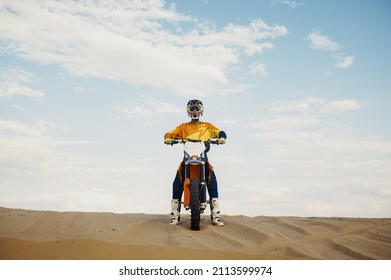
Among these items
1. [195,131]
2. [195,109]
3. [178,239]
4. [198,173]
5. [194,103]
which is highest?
[194,103]

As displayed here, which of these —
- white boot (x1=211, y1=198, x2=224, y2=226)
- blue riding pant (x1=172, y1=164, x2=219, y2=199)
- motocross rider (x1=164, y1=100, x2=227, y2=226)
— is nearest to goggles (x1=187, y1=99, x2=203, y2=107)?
motocross rider (x1=164, y1=100, x2=227, y2=226)

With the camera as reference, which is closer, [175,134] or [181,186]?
[181,186]

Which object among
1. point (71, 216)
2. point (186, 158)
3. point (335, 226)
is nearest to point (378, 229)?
point (335, 226)

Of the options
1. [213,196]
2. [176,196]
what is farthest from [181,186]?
[213,196]

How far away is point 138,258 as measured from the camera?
5184 mm

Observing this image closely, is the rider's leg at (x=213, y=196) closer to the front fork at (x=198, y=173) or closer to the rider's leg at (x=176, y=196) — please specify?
the front fork at (x=198, y=173)

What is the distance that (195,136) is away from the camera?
8.26 meters

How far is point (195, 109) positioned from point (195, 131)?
493mm

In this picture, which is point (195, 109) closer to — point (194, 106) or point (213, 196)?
point (194, 106)

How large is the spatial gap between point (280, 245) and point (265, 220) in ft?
9.23

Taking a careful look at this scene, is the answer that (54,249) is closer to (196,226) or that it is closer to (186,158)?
(196,226)

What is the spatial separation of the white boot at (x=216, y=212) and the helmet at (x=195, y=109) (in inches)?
71.0

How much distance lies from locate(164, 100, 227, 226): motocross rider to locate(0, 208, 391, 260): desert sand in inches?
13.5

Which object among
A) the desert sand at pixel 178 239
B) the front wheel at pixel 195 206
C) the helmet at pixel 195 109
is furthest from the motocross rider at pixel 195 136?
the front wheel at pixel 195 206
